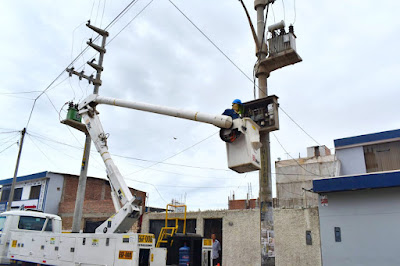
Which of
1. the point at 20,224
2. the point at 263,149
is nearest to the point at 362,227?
the point at 263,149

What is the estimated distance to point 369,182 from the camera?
11953mm

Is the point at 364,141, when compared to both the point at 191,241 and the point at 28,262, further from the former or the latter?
the point at 28,262

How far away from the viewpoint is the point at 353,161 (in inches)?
644

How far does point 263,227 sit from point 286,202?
998 inches

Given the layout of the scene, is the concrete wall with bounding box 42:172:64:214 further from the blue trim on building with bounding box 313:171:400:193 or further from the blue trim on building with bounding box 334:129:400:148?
the blue trim on building with bounding box 334:129:400:148

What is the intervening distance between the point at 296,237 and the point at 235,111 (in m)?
8.64

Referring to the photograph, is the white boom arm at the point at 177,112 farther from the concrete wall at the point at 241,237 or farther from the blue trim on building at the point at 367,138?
the blue trim on building at the point at 367,138

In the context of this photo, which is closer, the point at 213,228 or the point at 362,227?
the point at 362,227

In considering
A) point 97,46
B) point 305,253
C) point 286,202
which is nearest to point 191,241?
point 305,253

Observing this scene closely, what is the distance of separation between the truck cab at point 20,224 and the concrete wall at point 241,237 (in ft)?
26.3

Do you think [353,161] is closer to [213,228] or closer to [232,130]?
[213,228]

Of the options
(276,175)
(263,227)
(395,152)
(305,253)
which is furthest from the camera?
(276,175)

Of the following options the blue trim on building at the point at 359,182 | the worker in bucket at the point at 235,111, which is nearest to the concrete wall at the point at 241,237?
the blue trim on building at the point at 359,182

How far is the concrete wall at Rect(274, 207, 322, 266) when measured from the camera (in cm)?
1313
